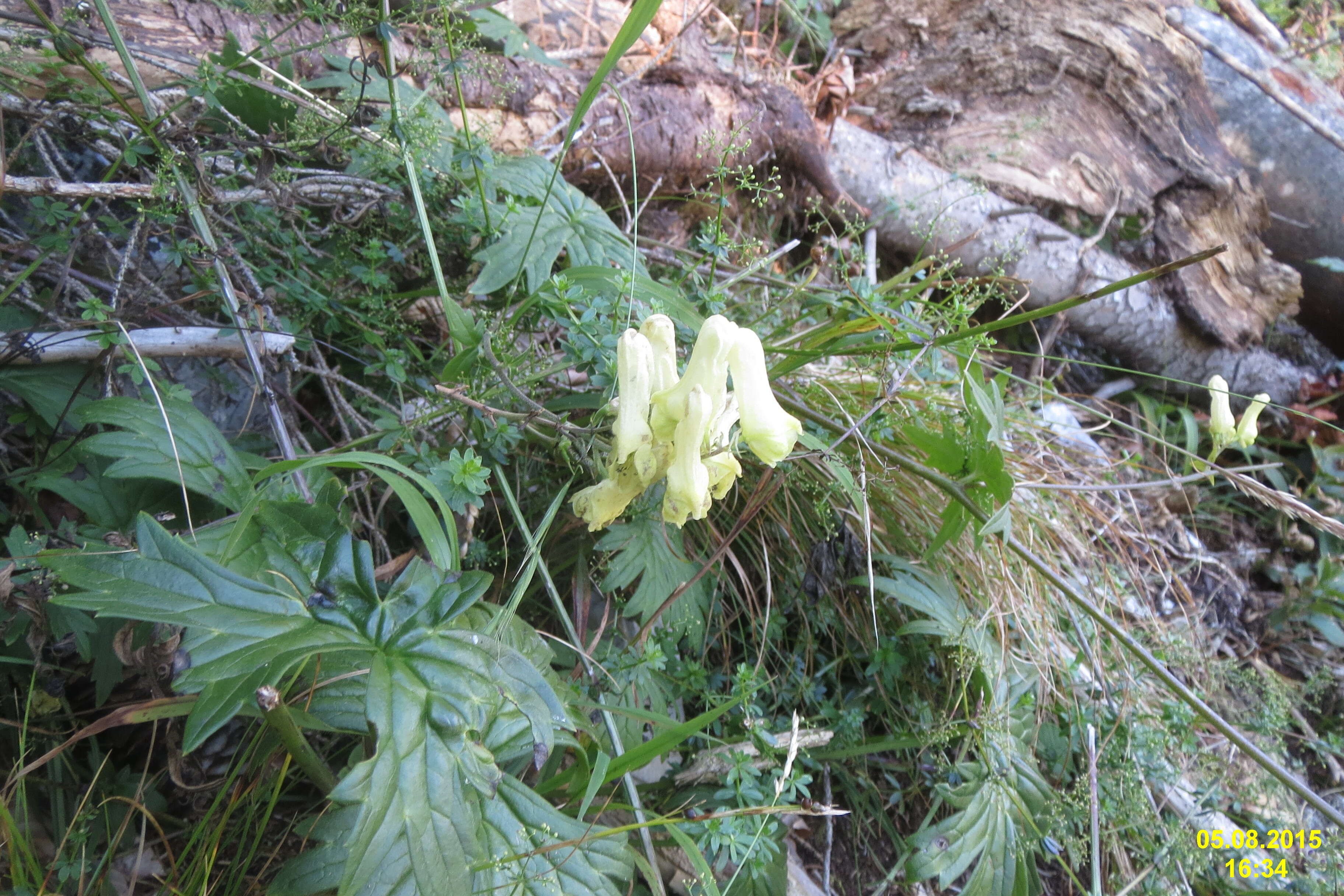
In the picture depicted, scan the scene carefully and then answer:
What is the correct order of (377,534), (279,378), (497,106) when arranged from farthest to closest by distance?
(497,106) < (279,378) < (377,534)

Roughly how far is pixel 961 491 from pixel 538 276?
0.86 metres

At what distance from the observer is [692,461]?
0.93 meters

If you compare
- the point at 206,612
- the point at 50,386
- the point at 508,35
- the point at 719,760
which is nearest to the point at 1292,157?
the point at 508,35

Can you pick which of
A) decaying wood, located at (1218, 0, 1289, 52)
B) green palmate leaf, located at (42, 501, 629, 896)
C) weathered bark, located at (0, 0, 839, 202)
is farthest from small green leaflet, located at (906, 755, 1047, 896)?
decaying wood, located at (1218, 0, 1289, 52)

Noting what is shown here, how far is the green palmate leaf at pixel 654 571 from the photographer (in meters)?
1.30

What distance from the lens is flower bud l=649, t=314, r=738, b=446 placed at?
97cm

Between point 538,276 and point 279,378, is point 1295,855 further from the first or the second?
point 279,378

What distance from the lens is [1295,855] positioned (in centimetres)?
178

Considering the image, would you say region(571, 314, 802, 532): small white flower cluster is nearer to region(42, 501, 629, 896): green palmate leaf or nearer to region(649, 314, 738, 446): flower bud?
region(649, 314, 738, 446): flower bud

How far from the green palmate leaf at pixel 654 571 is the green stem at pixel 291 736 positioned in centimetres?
51

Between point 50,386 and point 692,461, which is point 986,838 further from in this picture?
point 50,386

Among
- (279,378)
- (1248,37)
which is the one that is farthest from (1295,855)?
(1248,37)

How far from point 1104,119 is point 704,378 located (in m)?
3.22
